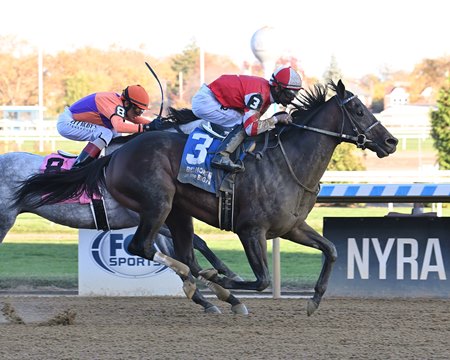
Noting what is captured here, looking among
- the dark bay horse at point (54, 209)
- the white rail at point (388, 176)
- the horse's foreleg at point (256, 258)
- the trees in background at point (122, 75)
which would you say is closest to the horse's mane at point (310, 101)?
the horse's foreleg at point (256, 258)

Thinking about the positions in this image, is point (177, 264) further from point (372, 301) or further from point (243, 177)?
point (372, 301)

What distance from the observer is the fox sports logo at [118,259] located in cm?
914

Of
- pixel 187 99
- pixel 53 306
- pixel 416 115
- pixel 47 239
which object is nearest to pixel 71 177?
pixel 53 306

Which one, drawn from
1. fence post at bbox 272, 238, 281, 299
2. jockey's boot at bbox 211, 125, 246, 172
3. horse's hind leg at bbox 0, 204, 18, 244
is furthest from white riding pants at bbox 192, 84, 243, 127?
horse's hind leg at bbox 0, 204, 18, 244

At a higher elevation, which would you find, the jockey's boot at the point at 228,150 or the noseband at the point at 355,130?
the noseband at the point at 355,130

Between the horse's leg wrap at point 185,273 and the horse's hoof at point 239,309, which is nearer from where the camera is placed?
the horse's leg wrap at point 185,273

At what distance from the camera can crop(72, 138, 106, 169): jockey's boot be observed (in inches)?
317

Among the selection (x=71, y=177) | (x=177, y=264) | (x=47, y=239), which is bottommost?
(x=47, y=239)

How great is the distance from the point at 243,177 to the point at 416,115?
4647 centimetres

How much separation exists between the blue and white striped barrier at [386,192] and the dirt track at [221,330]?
86 cm

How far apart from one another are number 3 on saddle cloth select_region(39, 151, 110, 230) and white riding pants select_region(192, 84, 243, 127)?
1.27 meters

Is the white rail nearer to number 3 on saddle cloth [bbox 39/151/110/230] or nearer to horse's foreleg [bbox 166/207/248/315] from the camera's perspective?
number 3 on saddle cloth [bbox 39/151/110/230]

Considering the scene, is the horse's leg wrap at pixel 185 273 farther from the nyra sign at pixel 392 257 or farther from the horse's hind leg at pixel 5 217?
the nyra sign at pixel 392 257

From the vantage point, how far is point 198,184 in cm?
716
